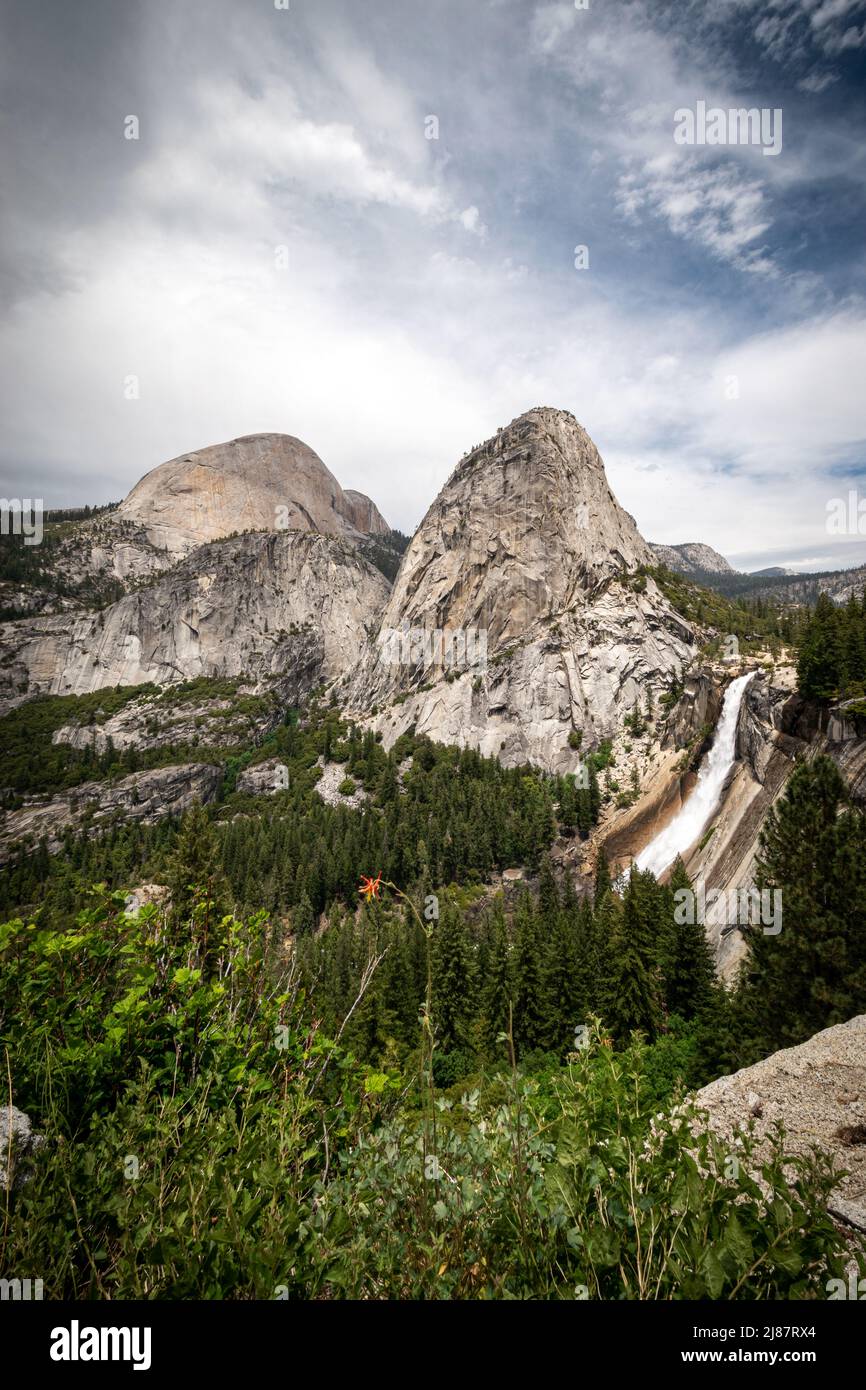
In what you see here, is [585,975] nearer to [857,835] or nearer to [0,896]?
[857,835]

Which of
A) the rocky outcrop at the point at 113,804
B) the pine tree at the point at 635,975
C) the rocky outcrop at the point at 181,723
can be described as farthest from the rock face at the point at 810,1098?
the rocky outcrop at the point at 181,723

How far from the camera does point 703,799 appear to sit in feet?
159

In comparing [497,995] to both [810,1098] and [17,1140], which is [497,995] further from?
[17,1140]

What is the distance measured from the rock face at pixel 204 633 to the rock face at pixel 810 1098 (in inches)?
5560

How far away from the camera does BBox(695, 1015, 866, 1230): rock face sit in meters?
7.02

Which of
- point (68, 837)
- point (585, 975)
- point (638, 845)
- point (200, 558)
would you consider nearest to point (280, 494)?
point (200, 558)

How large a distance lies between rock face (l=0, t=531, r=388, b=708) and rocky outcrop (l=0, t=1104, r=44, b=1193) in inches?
5705

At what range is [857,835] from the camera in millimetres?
14852

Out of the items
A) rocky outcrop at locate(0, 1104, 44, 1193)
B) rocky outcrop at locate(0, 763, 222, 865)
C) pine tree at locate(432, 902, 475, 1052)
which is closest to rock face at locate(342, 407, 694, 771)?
rocky outcrop at locate(0, 763, 222, 865)

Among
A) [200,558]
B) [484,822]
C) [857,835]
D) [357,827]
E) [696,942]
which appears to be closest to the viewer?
[857,835]

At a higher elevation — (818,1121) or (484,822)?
(818,1121)

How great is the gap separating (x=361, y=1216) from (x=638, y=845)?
191 ft

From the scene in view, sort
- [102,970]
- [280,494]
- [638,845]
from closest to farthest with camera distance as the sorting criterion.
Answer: [102,970] < [638,845] < [280,494]

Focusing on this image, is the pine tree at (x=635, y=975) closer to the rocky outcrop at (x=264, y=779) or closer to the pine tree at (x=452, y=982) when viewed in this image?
the pine tree at (x=452, y=982)
